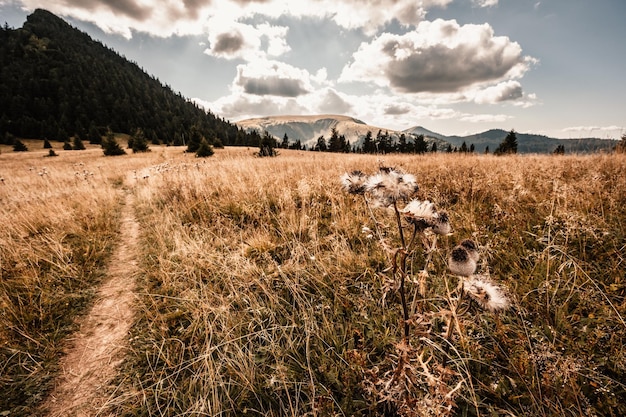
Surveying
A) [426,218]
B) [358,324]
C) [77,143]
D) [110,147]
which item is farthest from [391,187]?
[77,143]

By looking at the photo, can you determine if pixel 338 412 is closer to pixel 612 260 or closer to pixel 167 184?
pixel 612 260

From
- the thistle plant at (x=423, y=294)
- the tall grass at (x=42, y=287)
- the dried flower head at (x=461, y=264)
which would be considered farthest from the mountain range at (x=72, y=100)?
the dried flower head at (x=461, y=264)

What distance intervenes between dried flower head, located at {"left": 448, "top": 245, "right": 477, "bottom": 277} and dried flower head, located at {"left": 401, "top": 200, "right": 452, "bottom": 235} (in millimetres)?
167

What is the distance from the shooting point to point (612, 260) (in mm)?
2756

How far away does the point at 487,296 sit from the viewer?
139 cm

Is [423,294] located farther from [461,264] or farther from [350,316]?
[350,316]

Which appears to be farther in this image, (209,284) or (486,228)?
(486,228)

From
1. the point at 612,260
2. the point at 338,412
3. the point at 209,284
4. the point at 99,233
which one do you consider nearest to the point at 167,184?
the point at 99,233

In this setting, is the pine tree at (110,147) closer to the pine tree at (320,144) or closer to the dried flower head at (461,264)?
the pine tree at (320,144)

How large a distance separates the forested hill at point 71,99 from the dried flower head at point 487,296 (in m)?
76.3

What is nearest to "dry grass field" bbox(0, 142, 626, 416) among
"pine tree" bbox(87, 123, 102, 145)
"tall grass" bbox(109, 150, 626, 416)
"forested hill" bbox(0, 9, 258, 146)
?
"tall grass" bbox(109, 150, 626, 416)

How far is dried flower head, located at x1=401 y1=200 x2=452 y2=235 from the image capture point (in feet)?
4.88

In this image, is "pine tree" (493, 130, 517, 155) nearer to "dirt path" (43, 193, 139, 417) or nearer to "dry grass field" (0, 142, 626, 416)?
"dry grass field" (0, 142, 626, 416)

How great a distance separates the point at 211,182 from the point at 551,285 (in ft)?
26.0
